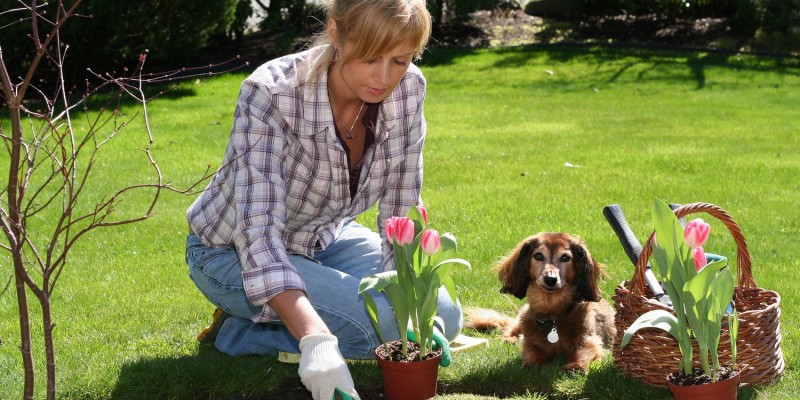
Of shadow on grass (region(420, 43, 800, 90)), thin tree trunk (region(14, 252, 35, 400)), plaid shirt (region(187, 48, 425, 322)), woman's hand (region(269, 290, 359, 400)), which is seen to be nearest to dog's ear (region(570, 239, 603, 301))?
plaid shirt (region(187, 48, 425, 322))

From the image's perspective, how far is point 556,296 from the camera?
12.7 feet

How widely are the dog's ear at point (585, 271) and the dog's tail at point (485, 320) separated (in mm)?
533

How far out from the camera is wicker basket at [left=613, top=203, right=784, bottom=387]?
3.27 m

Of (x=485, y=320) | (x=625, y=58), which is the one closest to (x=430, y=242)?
(x=485, y=320)

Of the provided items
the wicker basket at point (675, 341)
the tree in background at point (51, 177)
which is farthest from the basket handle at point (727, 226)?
the tree in background at point (51, 177)

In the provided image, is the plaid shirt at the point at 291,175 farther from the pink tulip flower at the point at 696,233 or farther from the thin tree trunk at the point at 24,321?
the pink tulip flower at the point at 696,233

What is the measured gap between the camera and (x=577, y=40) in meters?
15.3

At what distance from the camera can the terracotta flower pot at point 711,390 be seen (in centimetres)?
292

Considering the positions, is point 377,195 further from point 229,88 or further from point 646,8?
point 646,8

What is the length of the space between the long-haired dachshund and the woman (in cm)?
28

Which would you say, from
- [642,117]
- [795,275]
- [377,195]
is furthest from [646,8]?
[377,195]

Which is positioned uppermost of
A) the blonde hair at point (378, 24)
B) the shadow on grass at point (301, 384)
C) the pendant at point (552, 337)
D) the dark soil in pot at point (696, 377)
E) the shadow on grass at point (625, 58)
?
the blonde hair at point (378, 24)

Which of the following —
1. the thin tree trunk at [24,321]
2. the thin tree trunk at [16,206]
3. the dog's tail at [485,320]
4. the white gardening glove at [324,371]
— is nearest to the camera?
the thin tree trunk at [16,206]

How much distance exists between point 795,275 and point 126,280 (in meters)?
3.31
